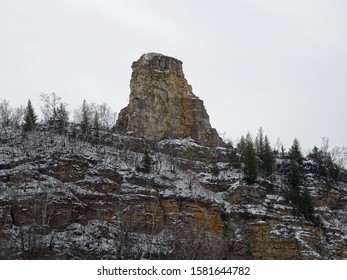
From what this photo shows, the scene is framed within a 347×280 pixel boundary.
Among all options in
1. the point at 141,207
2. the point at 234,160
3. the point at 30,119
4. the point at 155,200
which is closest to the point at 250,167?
the point at 234,160

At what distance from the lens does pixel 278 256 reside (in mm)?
57781

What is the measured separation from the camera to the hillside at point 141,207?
50.5m

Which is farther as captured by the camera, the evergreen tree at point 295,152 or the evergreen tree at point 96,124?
the evergreen tree at point 295,152

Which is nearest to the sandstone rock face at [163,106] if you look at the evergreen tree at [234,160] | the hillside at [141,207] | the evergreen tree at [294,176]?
the evergreen tree at [234,160]

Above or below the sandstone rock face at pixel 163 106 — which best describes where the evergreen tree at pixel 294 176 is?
below

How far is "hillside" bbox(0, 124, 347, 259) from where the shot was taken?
50469mm

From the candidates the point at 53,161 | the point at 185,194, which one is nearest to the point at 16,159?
the point at 53,161

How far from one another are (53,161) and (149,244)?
1897 cm

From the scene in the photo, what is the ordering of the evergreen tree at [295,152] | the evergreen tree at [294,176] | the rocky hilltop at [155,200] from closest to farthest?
the rocky hilltop at [155,200] < the evergreen tree at [294,176] < the evergreen tree at [295,152]

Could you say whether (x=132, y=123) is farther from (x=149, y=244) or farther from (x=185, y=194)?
(x=149, y=244)

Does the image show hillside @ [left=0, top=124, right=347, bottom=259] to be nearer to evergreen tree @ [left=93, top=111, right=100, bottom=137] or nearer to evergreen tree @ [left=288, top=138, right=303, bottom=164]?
evergreen tree @ [left=93, top=111, right=100, bottom=137]

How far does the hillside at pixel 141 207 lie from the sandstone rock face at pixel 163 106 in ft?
36.2

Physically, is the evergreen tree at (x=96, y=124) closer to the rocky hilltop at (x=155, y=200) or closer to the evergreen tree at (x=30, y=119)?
the rocky hilltop at (x=155, y=200)

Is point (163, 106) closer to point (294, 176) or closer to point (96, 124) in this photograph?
point (96, 124)
